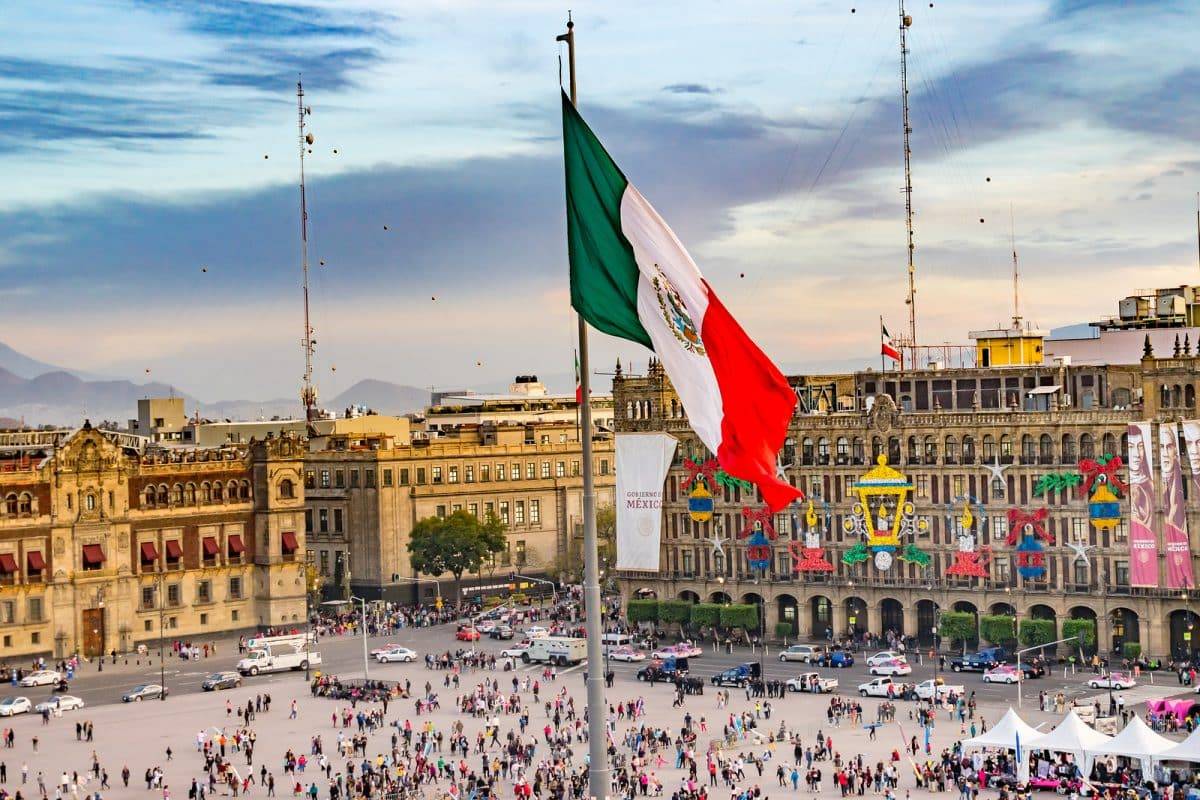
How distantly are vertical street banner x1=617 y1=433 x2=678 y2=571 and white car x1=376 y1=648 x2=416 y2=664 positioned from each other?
15.1 m

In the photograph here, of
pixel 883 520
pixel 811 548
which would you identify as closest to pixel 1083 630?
pixel 883 520

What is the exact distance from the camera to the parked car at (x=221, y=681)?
118 metres

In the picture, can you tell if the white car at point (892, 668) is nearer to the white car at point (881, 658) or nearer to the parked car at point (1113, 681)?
the white car at point (881, 658)

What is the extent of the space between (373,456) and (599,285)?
423 ft

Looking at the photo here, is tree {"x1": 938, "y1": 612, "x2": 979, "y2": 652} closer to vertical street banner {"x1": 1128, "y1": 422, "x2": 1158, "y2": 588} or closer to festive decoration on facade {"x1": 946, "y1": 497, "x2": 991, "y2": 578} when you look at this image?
festive decoration on facade {"x1": 946, "y1": 497, "x2": 991, "y2": 578}

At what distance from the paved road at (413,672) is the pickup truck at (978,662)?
2.03 feet

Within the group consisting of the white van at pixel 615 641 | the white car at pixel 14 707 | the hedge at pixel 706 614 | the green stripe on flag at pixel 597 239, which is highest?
the green stripe on flag at pixel 597 239

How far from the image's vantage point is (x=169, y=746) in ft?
324

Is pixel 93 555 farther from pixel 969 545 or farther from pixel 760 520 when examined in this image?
pixel 969 545

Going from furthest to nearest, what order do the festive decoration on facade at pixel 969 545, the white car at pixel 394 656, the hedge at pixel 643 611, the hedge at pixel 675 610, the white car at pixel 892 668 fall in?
the hedge at pixel 643 611
the hedge at pixel 675 610
the white car at pixel 394 656
the festive decoration on facade at pixel 969 545
the white car at pixel 892 668

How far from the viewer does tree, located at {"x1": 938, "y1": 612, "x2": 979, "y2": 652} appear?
12112 centimetres

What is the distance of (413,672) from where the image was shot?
Result: 122250 millimetres

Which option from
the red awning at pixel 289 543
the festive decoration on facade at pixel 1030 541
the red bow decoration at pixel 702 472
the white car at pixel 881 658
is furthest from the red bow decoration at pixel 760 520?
the red awning at pixel 289 543

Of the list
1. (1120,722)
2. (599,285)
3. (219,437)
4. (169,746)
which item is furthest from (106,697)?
(599,285)
